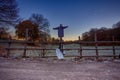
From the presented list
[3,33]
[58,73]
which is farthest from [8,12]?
[58,73]

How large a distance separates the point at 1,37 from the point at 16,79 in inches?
703

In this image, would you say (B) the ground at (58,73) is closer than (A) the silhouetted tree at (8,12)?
Yes

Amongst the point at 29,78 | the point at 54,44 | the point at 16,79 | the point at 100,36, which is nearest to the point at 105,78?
the point at 29,78

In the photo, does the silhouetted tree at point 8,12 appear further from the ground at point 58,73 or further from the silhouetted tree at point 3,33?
the ground at point 58,73

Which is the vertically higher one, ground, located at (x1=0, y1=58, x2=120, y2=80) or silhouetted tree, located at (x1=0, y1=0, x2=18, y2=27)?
silhouetted tree, located at (x1=0, y1=0, x2=18, y2=27)

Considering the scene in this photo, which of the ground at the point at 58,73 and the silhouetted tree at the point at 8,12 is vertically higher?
the silhouetted tree at the point at 8,12

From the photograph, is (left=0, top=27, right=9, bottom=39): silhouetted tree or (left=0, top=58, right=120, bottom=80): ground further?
(left=0, top=27, right=9, bottom=39): silhouetted tree

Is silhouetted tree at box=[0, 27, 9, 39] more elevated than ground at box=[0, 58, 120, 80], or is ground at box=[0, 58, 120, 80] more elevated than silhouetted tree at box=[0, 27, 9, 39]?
silhouetted tree at box=[0, 27, 9, 39]

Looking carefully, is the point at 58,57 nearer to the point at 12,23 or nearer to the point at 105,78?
the point at 105,78

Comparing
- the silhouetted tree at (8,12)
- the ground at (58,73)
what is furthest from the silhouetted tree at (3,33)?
the ground at (58,73)

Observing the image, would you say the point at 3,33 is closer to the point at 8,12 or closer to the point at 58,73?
the point at 8,12

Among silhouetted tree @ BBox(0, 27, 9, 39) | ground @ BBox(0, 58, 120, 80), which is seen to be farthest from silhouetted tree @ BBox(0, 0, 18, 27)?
ground @ BBox(0, 58, 120, 80)

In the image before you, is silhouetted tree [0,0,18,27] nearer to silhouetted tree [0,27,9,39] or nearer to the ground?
silhouetted tree [0,27,9,39]

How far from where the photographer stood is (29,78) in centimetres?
528
